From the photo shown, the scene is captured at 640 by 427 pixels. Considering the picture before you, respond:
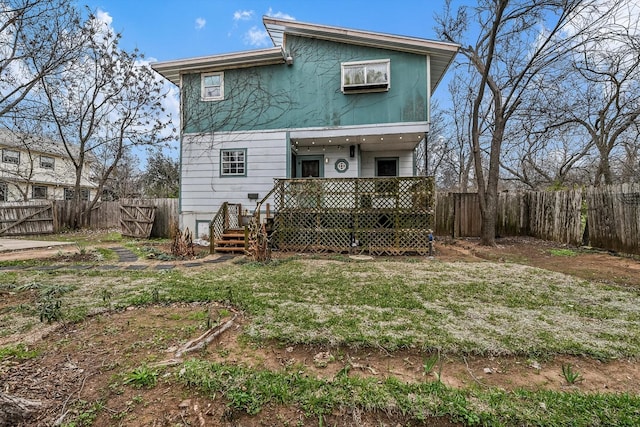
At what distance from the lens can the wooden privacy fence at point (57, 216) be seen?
39.9 ft

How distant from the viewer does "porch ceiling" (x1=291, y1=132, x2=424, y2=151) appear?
9.52 meters

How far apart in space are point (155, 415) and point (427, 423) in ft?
5.46

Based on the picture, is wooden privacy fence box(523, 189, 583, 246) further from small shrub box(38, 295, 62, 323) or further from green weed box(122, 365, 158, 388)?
small shrub box(38, 295, 62, 323)

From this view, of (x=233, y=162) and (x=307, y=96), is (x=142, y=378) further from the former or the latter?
(x=307, y=96)

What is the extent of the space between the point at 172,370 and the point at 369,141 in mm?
9174

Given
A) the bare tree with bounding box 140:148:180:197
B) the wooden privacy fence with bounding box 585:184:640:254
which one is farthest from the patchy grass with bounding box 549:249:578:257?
the bare tree with bounding box 140:148:180:197

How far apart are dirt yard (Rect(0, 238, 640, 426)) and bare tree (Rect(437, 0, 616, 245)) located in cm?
824

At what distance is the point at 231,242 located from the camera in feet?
27.8

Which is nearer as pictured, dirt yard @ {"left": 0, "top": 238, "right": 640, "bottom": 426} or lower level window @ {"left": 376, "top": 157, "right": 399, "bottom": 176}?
dirt yard @ {"left": 0, "top": 238, "right": 640, "bottom": 426}

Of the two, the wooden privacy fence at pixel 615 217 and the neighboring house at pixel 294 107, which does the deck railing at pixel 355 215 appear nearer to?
the neighboring house at pixel 294 107

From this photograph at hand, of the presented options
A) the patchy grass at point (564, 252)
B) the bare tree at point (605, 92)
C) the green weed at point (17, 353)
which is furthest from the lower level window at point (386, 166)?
the green weed at point (17, 353)


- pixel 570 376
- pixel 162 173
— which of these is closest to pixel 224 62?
pixel 570 376

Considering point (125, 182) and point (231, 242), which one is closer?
point (231, 242)

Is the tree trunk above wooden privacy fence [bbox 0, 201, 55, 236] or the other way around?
the other way around
